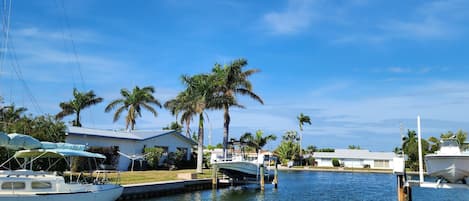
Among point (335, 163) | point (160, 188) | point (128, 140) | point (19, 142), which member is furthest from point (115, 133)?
point (335, 163)

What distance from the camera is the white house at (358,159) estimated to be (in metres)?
91.0

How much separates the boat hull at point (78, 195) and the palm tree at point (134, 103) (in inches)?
1412

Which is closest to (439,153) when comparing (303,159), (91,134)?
(91,134)

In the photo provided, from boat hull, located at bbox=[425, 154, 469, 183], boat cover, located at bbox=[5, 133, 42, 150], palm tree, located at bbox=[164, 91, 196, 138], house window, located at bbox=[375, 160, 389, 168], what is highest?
palm tree, located at bbox=[164, 91, 196, 138]

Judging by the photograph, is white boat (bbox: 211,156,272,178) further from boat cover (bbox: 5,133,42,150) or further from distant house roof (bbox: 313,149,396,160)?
distant house roof (bbox: 313,149,396,160)

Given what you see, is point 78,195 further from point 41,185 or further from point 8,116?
point 8,116

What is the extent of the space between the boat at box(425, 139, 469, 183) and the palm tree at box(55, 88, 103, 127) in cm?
4644

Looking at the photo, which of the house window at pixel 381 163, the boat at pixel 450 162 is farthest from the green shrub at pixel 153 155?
the house window at pixel 381 163

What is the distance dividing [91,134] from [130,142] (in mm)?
5219

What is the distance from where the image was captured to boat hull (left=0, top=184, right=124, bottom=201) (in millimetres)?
A: 17094

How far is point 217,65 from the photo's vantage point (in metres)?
46.4

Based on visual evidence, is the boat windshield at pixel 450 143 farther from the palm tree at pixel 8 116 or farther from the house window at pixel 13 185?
the palm tree at pixel 8 116

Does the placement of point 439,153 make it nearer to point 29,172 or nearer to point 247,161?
point 29,172

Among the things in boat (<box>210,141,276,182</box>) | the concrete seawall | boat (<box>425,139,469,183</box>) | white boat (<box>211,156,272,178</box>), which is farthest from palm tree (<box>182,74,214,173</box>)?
boat (<box>425,139,469,183</box>)
